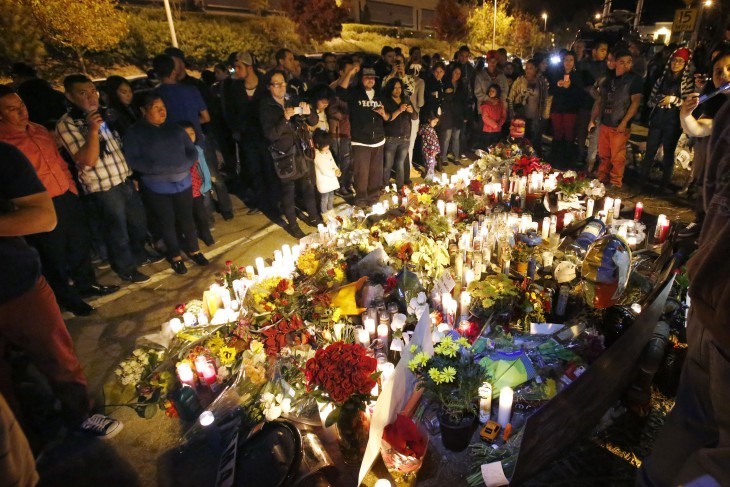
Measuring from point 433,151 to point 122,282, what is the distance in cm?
532

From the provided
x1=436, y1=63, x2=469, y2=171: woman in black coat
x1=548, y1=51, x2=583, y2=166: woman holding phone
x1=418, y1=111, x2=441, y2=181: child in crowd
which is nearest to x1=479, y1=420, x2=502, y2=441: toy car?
x1=418, y1=111, x2=441, y2=181: child in crowd

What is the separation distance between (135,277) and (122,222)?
2.13 feet

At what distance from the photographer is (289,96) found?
5254mm

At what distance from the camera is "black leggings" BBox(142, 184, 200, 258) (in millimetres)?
4590

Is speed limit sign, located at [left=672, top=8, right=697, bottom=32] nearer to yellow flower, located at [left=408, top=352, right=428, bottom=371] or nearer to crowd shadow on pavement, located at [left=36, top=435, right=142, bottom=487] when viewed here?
yellow flower, located at [left=408, top=352, right=428, bottom=371]

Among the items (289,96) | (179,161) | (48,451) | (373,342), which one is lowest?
(48,451)

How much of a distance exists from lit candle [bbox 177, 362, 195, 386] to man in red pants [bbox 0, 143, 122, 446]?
0.65 metres

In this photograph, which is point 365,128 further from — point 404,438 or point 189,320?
point 404,438

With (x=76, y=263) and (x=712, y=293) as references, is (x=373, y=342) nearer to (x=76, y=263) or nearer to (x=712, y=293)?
(x=712, y=293)

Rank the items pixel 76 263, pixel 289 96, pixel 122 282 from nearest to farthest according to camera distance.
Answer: pixel 76 263 → pixel 122 282 → pixel 289 96

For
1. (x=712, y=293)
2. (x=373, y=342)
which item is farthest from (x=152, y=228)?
(x=712, y=293)

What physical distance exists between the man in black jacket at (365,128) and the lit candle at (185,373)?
12.8ft

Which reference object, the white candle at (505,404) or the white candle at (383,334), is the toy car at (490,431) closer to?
the white candle at (505,404)

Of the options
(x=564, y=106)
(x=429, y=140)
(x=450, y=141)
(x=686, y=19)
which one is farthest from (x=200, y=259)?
(x=686, y=19)
